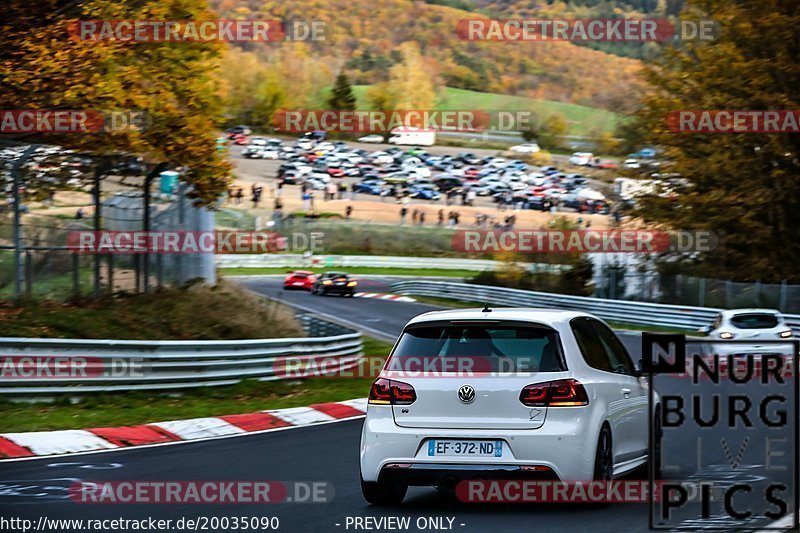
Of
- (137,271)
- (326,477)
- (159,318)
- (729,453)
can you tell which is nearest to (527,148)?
(137,271)

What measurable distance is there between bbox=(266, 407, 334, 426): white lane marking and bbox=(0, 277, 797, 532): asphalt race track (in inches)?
20.1

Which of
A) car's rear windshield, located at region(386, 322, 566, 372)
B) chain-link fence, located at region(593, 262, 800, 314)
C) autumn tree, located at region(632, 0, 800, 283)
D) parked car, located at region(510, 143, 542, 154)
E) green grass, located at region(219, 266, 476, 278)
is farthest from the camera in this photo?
parked car, located at region(510, 143, 542, 154)

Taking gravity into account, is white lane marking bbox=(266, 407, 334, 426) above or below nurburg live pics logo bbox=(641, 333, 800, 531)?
below

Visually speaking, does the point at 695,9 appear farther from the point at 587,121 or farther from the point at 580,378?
the point at 587,121

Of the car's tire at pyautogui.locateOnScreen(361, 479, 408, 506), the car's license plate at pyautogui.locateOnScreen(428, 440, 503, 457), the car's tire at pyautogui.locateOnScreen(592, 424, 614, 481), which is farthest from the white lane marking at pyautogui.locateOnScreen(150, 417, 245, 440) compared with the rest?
the car's tire at pyautogui.locateOnScreen(592, 424, 614, 481)

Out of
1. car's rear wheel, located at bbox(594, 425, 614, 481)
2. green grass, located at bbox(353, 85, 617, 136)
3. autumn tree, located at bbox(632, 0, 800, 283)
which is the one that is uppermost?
green grass, located at bbox(353, 85, 617, 136)

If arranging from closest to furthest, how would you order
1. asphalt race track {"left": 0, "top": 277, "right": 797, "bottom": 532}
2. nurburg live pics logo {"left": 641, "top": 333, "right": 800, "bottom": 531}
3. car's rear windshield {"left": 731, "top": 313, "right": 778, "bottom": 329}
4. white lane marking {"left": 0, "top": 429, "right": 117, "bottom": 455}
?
nurburg live pics logo {"left": 641, "top": 333, "right": 800, "bottom": 531} < asphalt race track {"left": 0, "top": 277, "right": 797, "bottom": 532} < white lane marking {"left": 0, "top": 429, "right": 117, "bottom": 455} < car's rear windshield {"left": 731, "top": 313, "right": 778, "bottom": 329}

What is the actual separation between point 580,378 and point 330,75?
146507mm

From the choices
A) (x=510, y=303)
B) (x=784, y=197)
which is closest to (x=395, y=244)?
(x=510, y=303)

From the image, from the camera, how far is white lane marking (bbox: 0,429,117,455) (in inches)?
505

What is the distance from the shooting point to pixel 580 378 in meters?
8.73

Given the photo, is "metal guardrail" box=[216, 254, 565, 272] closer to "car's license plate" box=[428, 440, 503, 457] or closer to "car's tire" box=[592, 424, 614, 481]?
"car's tire" box=[592, 424, 614, 481]

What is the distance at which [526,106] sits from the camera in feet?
478

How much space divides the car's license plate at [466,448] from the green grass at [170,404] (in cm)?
703
